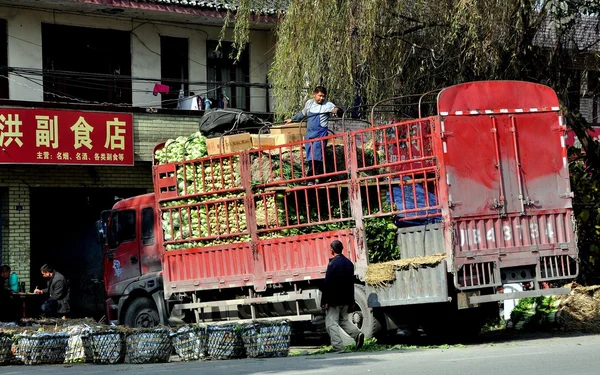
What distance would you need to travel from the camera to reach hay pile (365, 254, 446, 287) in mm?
13719

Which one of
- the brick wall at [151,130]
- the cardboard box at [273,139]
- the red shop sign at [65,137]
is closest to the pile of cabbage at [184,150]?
the cardboard box at [273,139]

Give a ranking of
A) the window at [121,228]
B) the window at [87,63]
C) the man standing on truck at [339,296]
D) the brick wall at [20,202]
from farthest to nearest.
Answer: the window at [87,63], the brick wall at [20,202], the window at [121,228], the man standing on truck at [339,296]

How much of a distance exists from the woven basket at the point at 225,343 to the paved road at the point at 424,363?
398 millimetres

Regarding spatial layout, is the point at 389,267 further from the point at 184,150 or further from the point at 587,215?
the point at 587,215

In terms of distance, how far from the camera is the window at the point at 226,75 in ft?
86.6

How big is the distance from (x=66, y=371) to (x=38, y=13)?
12968 mm

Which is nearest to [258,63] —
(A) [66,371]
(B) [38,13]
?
(B) [38,13]

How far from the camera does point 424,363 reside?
11273mm

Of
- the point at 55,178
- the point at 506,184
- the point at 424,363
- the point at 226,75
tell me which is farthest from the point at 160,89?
the point at 424,363

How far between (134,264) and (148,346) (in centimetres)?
456

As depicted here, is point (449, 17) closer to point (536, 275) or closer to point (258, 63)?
point (536, 275)

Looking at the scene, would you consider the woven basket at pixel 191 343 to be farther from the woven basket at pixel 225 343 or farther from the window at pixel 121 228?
the window at pixel 121 228

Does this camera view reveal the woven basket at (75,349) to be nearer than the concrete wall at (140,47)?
Yes

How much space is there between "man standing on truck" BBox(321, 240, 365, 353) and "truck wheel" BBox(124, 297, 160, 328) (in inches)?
189
